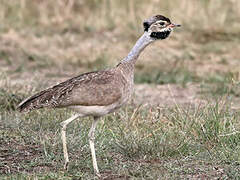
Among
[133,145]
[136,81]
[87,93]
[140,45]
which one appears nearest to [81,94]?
[87,93]

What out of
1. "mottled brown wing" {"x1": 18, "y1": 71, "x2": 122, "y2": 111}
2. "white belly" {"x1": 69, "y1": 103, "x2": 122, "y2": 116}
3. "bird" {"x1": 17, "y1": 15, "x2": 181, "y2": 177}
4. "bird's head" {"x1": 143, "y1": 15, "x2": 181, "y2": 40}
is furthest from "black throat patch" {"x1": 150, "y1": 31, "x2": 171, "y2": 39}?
"white belly" {"x1": 69, "y1": 103, "x2": 122, "y2": 116}

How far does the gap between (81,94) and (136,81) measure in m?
4.48

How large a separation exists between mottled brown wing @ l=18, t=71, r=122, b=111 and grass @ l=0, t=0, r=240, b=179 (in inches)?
21.3

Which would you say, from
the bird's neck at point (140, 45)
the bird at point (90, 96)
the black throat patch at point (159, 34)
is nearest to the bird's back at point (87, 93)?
the bird at point (90, 96)

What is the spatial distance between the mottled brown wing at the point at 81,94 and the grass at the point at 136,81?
1.77 ft

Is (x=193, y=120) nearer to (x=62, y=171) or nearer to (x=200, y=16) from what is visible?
(x=62, y=171)

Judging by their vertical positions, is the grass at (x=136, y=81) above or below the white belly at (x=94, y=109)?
below

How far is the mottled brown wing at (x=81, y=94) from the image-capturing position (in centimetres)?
498

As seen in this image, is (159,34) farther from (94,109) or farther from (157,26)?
(94,109)

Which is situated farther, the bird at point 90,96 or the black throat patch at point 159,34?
the black throat patch at point 159,34

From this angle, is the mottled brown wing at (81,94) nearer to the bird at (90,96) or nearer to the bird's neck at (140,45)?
the bird at (90,96)

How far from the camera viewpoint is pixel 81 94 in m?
5.00

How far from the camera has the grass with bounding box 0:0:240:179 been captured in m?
5.41

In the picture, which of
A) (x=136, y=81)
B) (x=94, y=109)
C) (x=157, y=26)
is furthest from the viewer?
(x=136, y=81)
